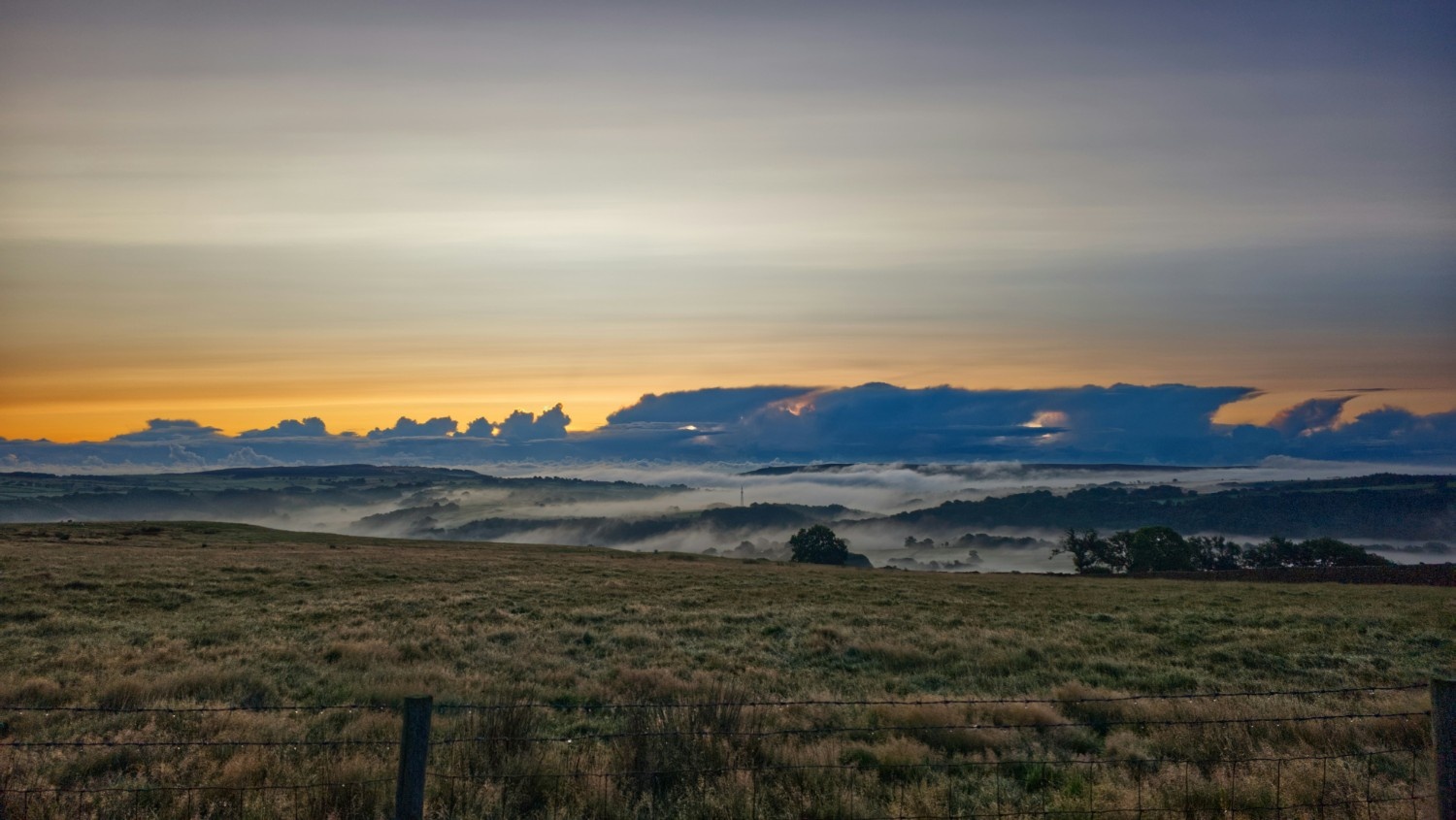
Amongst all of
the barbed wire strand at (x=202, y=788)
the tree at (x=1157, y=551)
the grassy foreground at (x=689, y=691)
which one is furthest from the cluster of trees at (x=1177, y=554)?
the barbed wire strand at (x=202, y=788)

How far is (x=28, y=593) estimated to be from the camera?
24656 mm

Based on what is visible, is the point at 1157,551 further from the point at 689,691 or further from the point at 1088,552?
the point at 689,691

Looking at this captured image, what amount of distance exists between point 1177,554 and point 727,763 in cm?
9067

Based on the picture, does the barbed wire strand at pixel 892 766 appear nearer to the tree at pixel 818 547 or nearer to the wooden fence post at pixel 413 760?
the wooden fence post at pixel 413 760

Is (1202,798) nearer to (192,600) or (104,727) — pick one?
(104,727)

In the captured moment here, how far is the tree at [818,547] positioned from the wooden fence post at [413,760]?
8857 cm

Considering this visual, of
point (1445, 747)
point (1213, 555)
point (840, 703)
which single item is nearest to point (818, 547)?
point (1213, 555)

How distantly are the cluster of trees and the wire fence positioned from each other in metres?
76.3

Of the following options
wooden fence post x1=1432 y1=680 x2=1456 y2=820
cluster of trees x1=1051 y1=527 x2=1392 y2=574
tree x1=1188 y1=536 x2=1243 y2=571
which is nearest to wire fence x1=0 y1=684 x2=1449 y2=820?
wooden fence post x1=1432 y1=680 x2=1456 y2=820

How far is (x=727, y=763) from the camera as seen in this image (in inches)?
374

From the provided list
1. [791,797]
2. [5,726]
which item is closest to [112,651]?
[5,726]

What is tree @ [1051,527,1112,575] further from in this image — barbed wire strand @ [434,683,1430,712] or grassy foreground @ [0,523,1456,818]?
barbed wire strand @ [434,683,1430,712]

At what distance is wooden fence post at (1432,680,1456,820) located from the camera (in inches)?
263

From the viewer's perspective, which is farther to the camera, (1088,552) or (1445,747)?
(1088,552)
